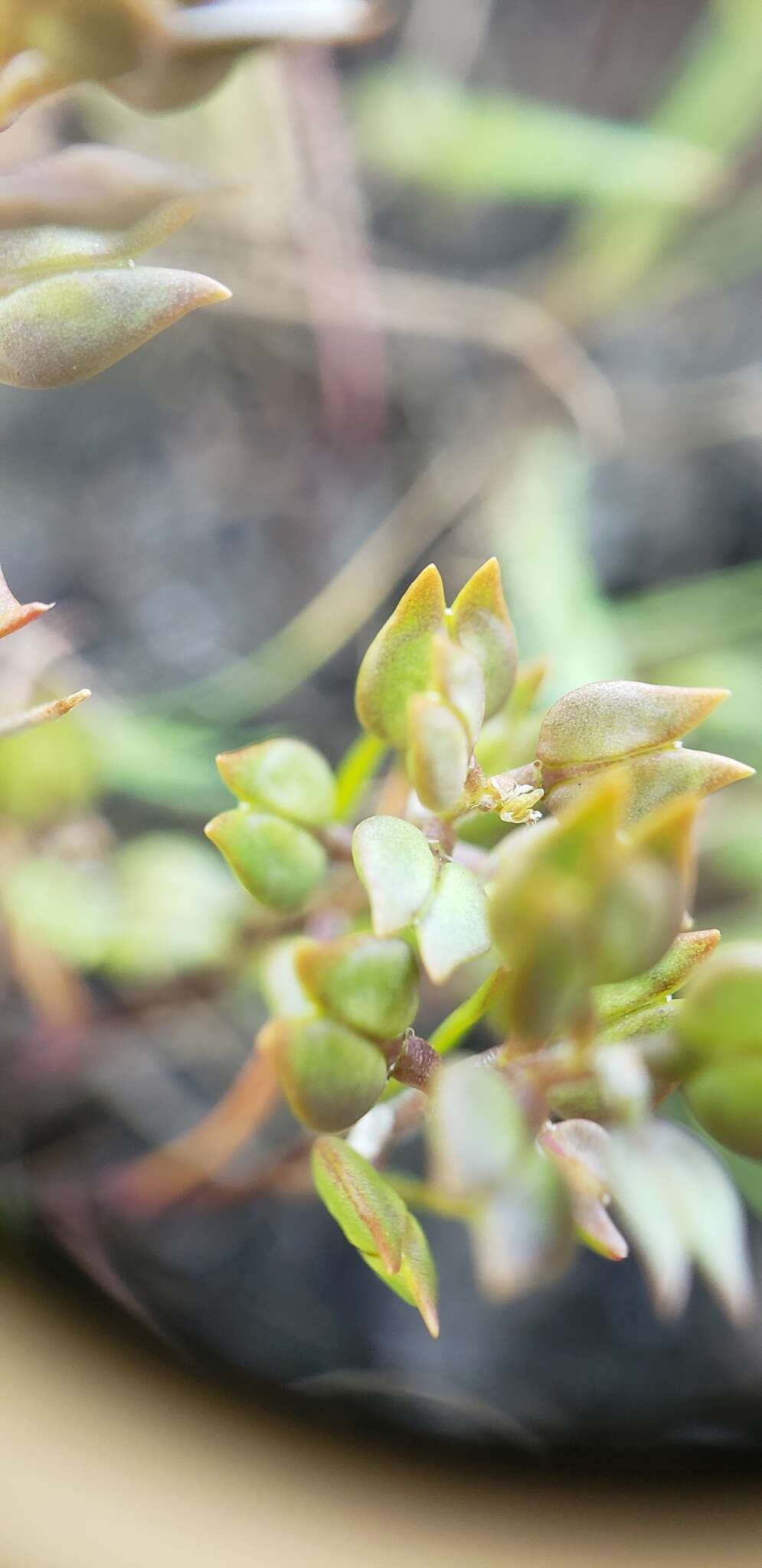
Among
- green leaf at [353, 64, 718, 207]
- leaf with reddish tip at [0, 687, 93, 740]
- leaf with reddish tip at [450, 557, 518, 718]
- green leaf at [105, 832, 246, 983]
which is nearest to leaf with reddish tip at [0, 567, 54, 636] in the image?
leaf with reddish tip at [0, 687, 93, 740]

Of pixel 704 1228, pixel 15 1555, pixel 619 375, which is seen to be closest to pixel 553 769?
pixel 704 1228

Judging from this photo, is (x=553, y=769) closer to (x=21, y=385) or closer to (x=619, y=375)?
(x=21, y=385)

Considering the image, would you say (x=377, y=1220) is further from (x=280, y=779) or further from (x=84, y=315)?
(x=84, y=315)

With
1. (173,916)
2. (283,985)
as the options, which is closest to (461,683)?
(283,985)

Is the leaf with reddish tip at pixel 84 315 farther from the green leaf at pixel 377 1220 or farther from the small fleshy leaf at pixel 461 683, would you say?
the green leaf at pixel 377 1220

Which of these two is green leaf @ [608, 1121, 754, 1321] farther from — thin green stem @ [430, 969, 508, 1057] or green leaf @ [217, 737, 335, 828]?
green leaf @ [217, 737, 335, 828]

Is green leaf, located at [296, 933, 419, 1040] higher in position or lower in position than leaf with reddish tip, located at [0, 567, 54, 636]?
lower
